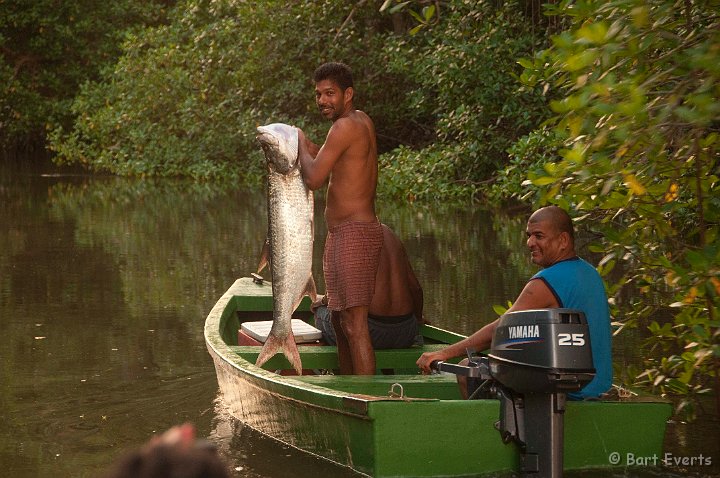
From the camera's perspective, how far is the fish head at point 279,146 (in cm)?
635

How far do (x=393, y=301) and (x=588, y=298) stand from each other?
1788mm

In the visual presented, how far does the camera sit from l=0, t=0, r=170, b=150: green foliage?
111 feet

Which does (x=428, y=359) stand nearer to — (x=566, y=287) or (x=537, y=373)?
(x=566, y=287)

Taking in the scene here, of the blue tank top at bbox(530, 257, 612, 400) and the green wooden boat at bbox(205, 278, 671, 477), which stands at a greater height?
the blue tank top at bbox(530, 257, 612, 400)

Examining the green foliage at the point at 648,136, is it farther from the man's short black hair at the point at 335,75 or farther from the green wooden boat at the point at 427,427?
the man's short black hair at the point at 335,75

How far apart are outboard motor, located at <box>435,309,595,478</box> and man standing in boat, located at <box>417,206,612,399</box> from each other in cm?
32

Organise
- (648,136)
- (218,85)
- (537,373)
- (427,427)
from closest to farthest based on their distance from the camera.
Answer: (648,136), (537,373), (427,427), (218,85)

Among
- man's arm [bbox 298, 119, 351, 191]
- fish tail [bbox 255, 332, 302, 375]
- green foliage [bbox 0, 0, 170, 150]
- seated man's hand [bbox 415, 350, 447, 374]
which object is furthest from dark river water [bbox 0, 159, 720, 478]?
green foliage [bbox 0, 0, 170, 150]

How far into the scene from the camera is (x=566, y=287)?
222 inches

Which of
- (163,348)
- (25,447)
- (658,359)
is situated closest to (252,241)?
(163,348)

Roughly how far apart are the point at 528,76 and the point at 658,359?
2820mm

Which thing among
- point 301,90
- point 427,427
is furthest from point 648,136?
point 301,90

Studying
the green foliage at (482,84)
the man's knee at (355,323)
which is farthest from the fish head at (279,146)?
the green foliage at (482,84)

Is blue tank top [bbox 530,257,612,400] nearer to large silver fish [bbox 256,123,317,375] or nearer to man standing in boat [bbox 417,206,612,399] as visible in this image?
man standing in boat [bbox 417,206,612,399]
